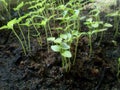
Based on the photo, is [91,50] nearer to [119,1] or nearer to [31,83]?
[31,83]

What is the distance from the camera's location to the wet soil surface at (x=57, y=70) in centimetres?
145

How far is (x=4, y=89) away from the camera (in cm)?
143

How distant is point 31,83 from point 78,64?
315mm

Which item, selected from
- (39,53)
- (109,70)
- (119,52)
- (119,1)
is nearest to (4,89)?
(39,53)

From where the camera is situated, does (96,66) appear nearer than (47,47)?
Yes

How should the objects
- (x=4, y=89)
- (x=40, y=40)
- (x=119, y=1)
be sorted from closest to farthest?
1. (x=4, y=89)
2. (x=40, y=40)
3. (x=119, y=1)

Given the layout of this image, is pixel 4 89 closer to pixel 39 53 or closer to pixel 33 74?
pixel 33 74

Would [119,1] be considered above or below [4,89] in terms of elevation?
above

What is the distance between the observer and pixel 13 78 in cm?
152

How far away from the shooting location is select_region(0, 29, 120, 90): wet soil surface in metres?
1.45

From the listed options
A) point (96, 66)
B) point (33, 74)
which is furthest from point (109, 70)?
point (33, 74)

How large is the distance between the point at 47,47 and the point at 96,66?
390 millimetres

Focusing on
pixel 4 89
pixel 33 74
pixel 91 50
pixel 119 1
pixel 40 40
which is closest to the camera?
pixel 4 89

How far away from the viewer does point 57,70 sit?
1.53m
